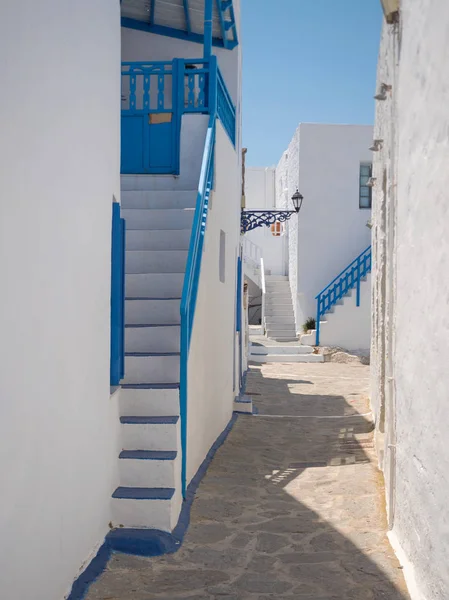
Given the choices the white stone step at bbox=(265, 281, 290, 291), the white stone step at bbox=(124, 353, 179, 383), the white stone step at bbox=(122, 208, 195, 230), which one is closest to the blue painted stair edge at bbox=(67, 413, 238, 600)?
the white stone step at bbox=(124, 353, 179, 383)

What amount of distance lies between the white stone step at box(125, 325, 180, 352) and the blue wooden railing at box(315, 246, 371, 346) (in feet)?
41.2

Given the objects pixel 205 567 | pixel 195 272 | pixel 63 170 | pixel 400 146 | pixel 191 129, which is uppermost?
pixel 191 129

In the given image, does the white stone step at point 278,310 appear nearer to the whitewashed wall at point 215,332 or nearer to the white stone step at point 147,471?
the whitewashed wall at point 215,332

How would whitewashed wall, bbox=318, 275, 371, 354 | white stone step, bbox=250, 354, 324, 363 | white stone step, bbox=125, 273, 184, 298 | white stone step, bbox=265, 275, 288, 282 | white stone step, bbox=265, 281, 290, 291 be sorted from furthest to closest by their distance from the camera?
1. white stone step, bbox=265, 275, 288, 282
2. white stone step, bbox=265, 281, 290, 291
3. whitewashed wall, bbox=318, 275, 371, 354
4. white stone step, bbox=250, 354, 324, 363
5. white stone step, bbox=125, 273, 184, 298

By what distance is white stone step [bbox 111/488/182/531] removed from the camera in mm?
4652

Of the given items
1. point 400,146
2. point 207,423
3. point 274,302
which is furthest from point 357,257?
point 400,146

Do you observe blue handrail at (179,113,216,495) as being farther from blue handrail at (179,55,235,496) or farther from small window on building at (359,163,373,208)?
small window on building at (359,163,373,208)

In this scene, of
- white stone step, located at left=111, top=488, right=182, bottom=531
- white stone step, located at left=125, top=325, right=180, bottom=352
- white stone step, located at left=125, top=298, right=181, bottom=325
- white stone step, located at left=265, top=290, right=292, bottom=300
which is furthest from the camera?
white stone step, located at left=265, top=290, right=292, bottom=300

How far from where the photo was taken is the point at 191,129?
8828 mm

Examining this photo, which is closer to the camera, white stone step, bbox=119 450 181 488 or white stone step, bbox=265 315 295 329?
white stone step, bbox=119 450 181 488

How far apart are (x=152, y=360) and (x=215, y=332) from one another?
2221mm

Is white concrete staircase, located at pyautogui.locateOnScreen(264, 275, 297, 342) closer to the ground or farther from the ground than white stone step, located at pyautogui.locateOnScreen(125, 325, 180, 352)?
closer to the ground

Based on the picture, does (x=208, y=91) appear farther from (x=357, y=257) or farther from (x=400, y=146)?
(x=357, y=257)

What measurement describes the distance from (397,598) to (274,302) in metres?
18.1
